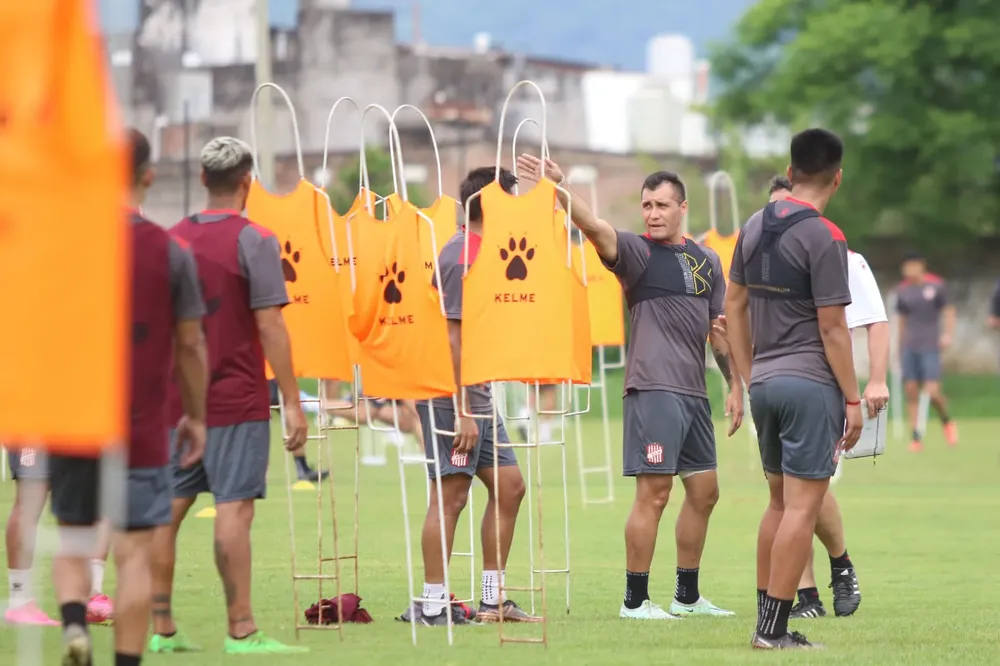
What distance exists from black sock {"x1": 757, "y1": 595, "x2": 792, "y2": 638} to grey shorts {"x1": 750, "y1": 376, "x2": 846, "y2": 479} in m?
0.57

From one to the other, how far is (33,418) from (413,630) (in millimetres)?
4182

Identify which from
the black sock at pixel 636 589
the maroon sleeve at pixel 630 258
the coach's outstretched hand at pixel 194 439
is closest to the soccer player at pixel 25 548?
the coach's outstretched hand at pixel 194 439

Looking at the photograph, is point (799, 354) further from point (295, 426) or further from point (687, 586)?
point (295, 426)

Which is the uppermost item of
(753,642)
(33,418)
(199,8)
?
(199,8)

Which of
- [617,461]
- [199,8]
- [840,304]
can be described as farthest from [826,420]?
[199,8]

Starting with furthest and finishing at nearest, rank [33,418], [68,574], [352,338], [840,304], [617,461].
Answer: [617,461] < [352,338] < [840,304] < [68,574] < [33,418]

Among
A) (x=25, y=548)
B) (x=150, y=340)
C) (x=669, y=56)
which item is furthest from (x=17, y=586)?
(x=669, y=56)

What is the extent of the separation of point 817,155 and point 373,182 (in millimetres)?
40013

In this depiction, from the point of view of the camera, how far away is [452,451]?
368 inches

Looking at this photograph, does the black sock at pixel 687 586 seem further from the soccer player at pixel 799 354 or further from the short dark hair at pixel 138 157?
the short dark hair at pixel 138 157

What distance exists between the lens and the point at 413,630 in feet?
27.1

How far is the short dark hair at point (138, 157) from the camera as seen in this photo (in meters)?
6.81

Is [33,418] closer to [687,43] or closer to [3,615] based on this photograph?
[3,615]

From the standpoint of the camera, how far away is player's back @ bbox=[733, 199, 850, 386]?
26.6ft
